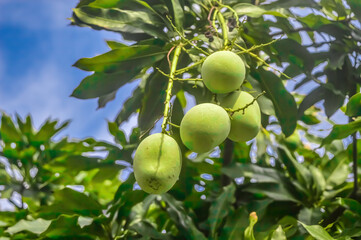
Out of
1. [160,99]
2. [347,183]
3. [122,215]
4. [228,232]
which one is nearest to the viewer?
[160,99]

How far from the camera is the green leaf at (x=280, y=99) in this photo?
1.01m

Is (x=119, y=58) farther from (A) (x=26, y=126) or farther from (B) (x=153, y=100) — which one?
(A) (x=26, y=126)

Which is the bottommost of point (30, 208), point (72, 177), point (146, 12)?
point (72, 177)

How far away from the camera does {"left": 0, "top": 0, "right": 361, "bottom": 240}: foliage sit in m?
0.97

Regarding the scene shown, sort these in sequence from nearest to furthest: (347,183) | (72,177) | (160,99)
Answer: (160,99) < (347,183) < (72,177)

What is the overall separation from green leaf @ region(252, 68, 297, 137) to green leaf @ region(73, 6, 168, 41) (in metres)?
0.25

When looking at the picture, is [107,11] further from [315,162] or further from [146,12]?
[315,162]

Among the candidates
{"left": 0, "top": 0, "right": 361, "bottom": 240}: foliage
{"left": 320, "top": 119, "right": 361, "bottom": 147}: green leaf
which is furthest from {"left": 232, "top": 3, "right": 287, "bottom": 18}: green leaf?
{"left": 320, "top": 119, "right": 361, "bottom": 147}: green leaf

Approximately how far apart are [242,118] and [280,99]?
1.06 feet

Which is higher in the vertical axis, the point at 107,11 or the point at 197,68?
the point at 107,11

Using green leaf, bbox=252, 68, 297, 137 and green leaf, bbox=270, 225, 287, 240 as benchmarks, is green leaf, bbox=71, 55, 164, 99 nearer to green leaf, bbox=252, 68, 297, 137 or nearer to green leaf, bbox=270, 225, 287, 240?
green leaf, bbox=252, 68, 297, 137

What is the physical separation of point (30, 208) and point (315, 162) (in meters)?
0.90

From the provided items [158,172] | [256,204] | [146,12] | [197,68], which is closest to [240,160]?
[256,204]

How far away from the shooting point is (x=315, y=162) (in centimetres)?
136
